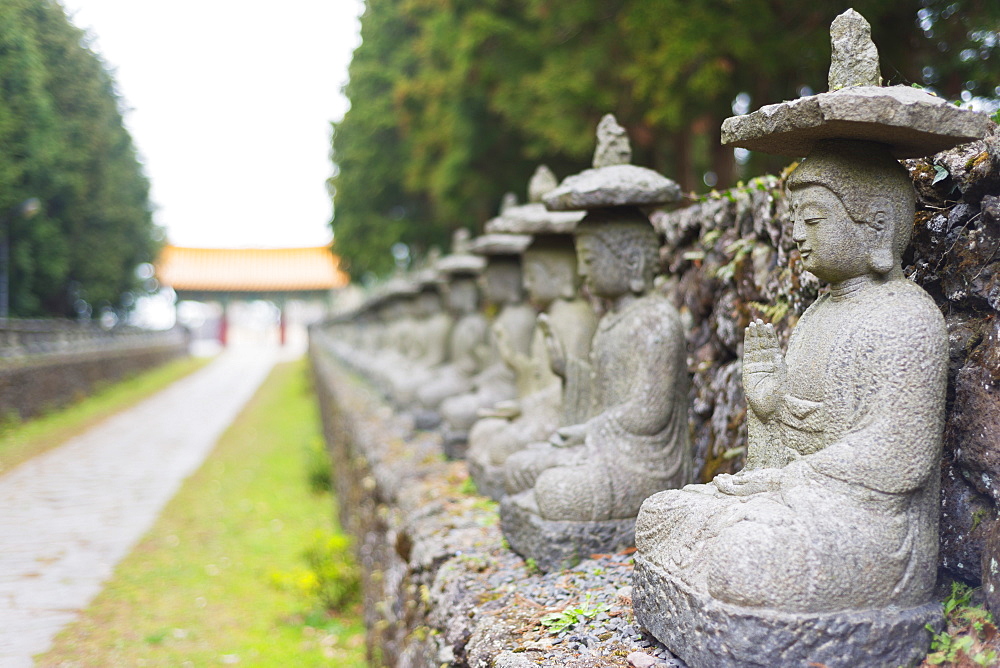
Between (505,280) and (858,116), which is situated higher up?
(858,116)

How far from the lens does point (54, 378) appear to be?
15953 millimetres

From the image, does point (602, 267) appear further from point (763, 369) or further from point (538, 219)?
point (763, 369)

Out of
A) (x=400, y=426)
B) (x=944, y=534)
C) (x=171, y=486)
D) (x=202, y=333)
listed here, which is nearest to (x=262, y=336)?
(x=202, y=333)

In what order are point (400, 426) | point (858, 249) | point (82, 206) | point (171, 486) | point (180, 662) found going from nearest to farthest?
point (858, 249) → point (180, 662) → point (400, 426) → point (171, 486) → point (82, 206)

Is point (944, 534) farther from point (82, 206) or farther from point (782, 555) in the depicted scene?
point (82, 206)

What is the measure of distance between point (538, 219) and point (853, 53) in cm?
261

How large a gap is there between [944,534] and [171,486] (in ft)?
32.5

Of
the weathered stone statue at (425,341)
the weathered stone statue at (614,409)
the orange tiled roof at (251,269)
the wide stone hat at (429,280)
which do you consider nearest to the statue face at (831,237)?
the weathered stone statue at (614,409)

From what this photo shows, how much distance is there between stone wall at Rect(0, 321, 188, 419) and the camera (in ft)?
44.8

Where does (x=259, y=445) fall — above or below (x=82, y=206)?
below

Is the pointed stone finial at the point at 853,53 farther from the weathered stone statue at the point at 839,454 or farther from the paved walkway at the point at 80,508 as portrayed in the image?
the paved walkway at the point at 80,508

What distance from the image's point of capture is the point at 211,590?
267 inches

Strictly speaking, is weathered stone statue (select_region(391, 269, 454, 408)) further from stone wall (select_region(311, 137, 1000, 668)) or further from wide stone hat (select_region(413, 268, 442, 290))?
stone wall (select_region(311, 137, 1000, 668))

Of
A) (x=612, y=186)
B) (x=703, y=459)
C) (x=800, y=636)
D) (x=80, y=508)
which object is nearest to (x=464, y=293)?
(x=703, y=459)
